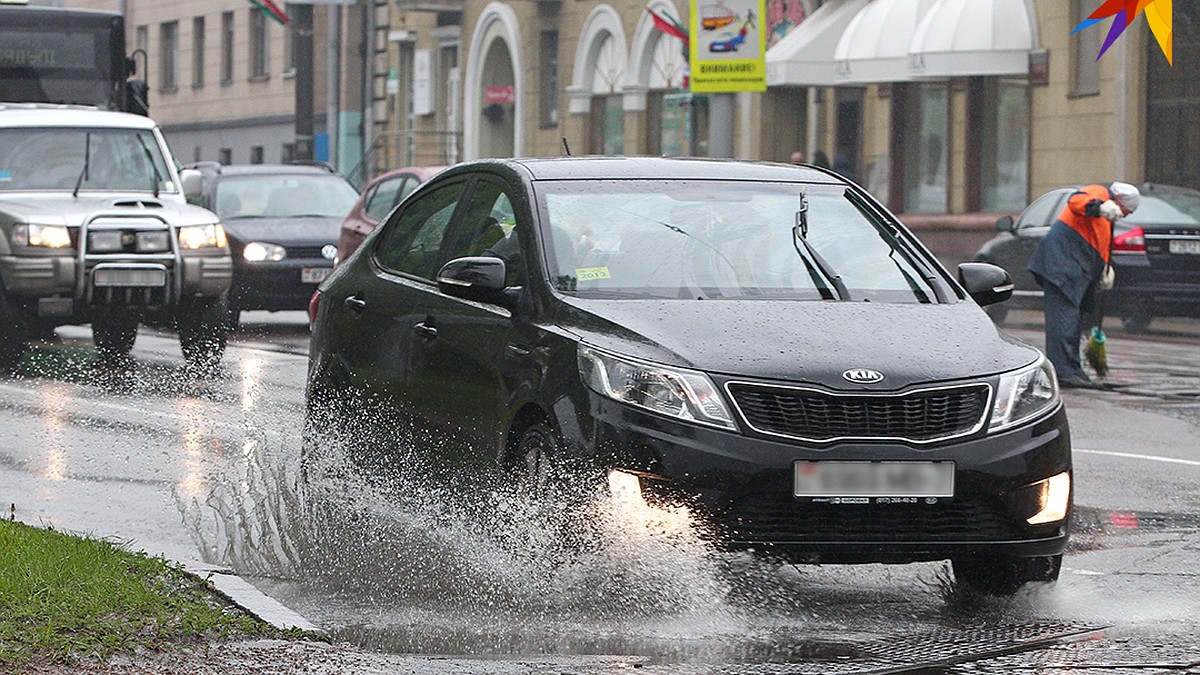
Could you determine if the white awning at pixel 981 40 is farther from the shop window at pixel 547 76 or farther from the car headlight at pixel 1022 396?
the car headlight at pixel 1022 396

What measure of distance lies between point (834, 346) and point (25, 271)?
10422 mm

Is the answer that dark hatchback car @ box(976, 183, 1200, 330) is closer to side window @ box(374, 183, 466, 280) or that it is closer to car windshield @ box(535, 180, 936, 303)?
side window @ box(374, 183, 466, 280)

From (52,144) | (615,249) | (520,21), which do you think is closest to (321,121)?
(520,21)

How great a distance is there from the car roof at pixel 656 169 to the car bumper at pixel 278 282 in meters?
12.4

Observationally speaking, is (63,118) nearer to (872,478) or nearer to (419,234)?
(419,234)

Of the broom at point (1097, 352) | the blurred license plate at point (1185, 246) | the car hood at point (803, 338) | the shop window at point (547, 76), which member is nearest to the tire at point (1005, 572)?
the car hood at point (803, 338)

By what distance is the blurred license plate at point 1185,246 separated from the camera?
23.2 metres

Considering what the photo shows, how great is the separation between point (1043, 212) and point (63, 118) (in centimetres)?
1135

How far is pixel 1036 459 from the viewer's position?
7055 mm

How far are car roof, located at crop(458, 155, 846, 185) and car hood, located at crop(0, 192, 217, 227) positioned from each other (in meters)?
8.46

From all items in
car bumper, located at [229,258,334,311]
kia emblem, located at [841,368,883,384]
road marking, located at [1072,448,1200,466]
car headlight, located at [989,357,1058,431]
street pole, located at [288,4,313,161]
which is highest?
street pole, located at [288,4,313,161]

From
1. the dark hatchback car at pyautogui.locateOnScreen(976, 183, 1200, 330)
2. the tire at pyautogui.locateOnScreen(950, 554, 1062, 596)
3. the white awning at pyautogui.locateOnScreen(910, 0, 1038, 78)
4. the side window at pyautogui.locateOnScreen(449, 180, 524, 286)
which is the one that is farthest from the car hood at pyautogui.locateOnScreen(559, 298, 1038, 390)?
the white awning at pyautogui.locateOnScreen(910, 0, 1038, 78)

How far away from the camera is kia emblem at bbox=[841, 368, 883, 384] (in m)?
6.83

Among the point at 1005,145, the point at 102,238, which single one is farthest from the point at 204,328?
the point at 1005,145
